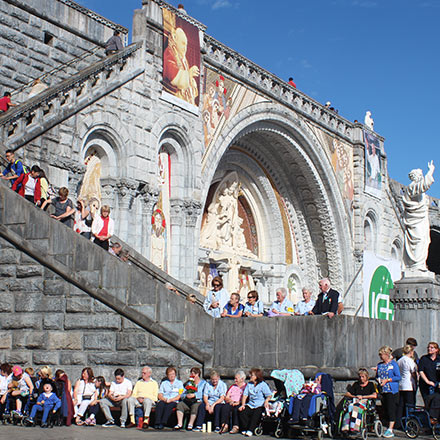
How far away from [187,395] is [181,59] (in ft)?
37.5

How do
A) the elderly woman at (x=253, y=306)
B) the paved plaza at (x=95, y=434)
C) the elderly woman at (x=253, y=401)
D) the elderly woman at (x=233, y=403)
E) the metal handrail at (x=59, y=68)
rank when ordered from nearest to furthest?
the paved plaza at (x=95, y=434) → the elderly woman at (x=253, y=401) → the elderly woman at (x=233, y=403) → the elderly woman at (x=253, y=306) → the metal handrail at (x=59, y=68)

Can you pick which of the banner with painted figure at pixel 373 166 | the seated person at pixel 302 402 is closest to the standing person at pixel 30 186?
the seated person at pixel 302 402

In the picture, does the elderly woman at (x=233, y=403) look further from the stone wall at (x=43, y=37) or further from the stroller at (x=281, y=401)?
the stone wall at (x=43, y=37)

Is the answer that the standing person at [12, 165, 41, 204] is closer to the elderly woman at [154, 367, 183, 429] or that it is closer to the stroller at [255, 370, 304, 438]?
the elderly woman at [154, 367, 183, 429]

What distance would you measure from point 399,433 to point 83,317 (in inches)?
172

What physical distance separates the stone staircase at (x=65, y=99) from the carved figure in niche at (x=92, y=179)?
1.41 metres

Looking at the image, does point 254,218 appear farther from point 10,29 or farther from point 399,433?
point 399,433

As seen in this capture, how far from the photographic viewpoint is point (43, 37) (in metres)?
17.0

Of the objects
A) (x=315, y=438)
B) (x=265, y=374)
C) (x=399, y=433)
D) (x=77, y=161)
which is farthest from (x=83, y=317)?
(x=77, y=161)

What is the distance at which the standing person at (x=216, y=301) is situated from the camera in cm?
1065

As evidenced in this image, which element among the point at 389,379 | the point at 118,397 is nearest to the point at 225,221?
the point at 118,397

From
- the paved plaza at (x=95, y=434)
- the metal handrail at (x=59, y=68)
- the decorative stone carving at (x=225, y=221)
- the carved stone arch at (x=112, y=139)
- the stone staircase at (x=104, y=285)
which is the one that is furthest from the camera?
the decorative stone carving at (x=225, y=221)

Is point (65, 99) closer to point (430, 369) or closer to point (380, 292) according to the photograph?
point (380, 292)

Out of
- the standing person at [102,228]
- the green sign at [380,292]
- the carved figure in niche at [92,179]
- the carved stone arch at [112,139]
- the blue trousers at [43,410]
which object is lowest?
the blue trousers at [43,410]
